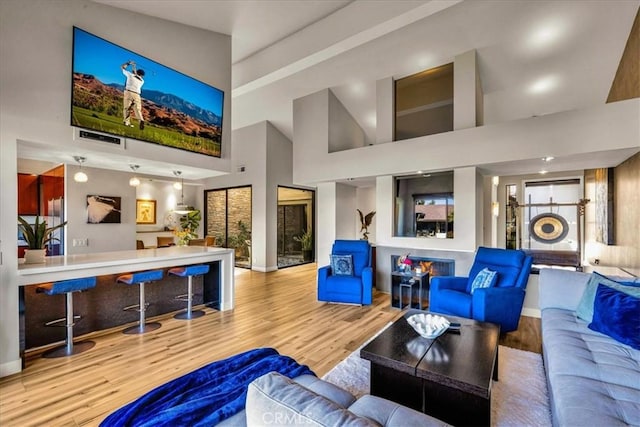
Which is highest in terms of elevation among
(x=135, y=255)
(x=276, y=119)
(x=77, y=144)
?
(x=276, y=119)

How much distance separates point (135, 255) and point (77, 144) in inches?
59.9

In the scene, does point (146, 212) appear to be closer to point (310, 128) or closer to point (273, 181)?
point (273, 181)

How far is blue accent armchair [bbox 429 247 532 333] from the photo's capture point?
3.29 meters

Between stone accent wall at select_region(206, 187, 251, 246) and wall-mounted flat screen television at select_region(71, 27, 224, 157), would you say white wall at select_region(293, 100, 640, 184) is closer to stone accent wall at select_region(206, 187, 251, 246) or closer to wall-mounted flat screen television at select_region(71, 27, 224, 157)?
wall-mounted flat screen television at select_region(71, 27, 224, 157)

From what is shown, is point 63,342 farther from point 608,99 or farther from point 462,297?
point 608,99

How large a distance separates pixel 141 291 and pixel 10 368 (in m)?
1.27

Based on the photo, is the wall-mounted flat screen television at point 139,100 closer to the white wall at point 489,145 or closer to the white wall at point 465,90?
the white wall at point 489,145

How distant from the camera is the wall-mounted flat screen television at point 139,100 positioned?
10.4 ft

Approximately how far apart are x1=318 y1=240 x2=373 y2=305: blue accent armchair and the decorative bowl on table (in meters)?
2.21

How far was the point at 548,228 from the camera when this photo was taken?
7.14 meters

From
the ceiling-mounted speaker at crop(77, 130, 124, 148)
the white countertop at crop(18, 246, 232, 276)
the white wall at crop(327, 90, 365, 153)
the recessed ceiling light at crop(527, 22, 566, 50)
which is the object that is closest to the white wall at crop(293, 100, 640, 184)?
the white wall at crop(327, 90, 365, 153)

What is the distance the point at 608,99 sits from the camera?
17.4ft

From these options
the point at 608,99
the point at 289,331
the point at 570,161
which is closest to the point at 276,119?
the point at 289,331

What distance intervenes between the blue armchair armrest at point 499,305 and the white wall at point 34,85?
4573 mm
